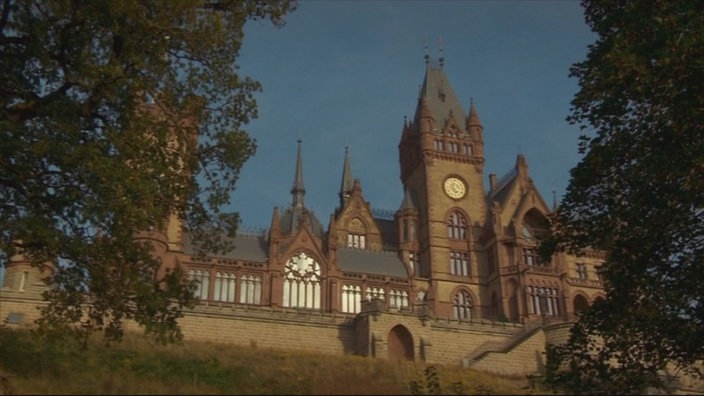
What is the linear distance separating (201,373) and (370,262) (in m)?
32.7

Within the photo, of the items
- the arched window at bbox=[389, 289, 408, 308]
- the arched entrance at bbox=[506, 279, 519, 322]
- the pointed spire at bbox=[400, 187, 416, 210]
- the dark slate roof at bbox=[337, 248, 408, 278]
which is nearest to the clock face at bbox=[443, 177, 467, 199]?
the pointed spire at bbox=[400, 187, 416, 210]

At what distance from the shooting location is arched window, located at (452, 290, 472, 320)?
60.2m

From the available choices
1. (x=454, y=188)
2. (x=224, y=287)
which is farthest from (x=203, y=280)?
(x=454, y=188)

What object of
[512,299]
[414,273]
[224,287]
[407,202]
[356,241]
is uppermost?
[407,202]

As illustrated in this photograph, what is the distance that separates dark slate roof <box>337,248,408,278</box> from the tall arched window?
270 centimetres

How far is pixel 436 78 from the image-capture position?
74.2m

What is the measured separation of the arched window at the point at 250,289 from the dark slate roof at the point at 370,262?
675cm

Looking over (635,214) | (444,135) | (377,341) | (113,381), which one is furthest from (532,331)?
(113,381)

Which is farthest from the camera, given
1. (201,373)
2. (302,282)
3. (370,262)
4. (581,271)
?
(581,271)

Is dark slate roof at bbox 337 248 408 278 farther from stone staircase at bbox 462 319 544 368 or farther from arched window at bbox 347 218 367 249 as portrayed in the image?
stone staircase at bbox 462 319 544 368

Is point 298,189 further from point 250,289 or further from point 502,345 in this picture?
point 502,345

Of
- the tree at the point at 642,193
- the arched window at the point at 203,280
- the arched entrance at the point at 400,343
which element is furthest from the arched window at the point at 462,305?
the tree at the point at 642,193

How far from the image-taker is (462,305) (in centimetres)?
6072

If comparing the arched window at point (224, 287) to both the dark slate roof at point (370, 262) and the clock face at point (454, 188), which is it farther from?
the clock face at point (454, 188)
